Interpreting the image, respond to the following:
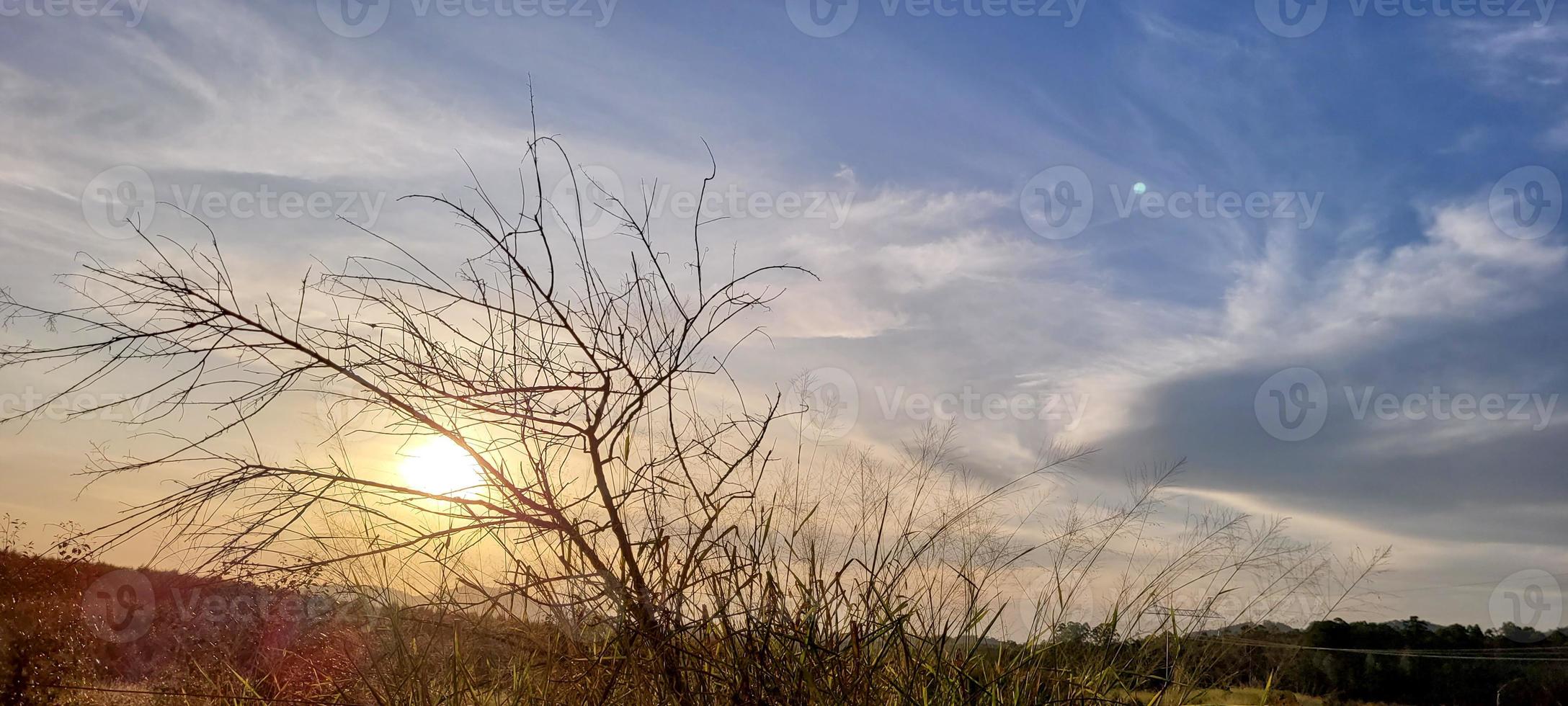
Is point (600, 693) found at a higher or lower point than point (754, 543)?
lower

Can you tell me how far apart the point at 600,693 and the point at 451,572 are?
26.0 inches

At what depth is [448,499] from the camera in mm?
2807

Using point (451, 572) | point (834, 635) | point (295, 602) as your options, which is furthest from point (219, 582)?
point (295, 602)

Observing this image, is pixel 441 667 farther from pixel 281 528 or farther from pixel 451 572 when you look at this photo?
pixel 281 528

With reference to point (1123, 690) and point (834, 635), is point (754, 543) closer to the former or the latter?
point (834, 635)

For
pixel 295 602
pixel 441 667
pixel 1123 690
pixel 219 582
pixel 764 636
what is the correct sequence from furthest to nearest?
pixel 295 602 → pixel 441 667 → pixel 1123 690 → pixel 219 582 → pixel 764 636

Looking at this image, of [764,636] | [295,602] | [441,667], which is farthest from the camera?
[295,602]

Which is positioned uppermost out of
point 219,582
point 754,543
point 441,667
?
point 754,543

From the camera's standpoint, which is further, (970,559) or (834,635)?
(970,559)

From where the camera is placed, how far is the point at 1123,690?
11.0 feet

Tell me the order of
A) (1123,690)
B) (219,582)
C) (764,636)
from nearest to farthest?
(764,636)
(219,582)
(1123,690)

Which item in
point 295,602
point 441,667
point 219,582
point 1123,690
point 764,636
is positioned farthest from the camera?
point 295,602

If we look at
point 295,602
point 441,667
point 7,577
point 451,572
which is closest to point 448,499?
point 451,572

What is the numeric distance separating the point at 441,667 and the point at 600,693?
1389 mm
